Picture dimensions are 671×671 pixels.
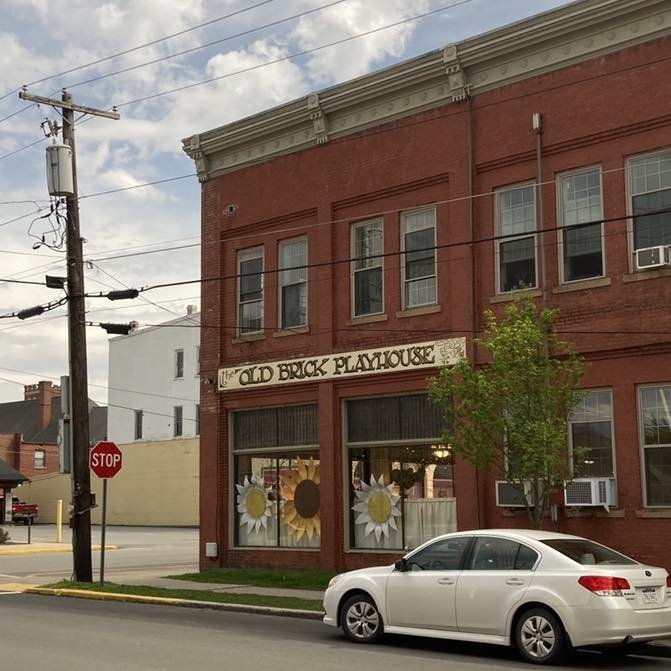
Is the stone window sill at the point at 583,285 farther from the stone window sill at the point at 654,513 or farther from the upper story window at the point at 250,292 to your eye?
the upper story window at the point at 250,292

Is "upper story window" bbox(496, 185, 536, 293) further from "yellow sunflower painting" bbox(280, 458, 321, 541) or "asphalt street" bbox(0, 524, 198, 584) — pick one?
"asphalt street" bbox(0, 524, 198, 584)

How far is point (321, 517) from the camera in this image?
22.6 m

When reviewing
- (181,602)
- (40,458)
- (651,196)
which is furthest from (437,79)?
(40,458)

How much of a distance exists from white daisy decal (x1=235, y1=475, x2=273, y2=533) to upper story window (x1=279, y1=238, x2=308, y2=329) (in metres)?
3.65

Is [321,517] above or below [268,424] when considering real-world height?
below

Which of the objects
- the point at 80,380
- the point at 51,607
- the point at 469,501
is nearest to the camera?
the point at 51,607

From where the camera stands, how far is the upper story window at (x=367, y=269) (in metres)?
22.4

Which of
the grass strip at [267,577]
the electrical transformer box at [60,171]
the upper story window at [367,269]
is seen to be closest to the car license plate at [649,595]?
the grass strip at [267,577]

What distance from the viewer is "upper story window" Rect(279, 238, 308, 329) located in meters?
23.8

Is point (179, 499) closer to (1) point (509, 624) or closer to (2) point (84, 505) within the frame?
(2) point (84, 505)

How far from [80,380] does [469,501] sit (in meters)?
8.36

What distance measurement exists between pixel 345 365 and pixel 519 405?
690 cm

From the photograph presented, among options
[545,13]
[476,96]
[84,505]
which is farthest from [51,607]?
[545,13]

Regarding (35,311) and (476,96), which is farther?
(35,311)
